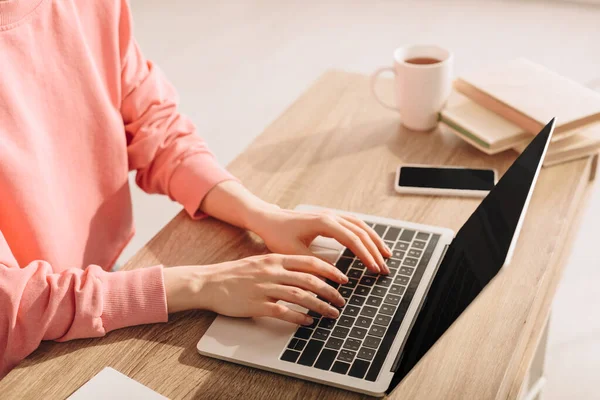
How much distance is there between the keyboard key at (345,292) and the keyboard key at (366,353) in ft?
0.34

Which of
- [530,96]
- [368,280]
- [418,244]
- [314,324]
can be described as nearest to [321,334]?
[314,324]

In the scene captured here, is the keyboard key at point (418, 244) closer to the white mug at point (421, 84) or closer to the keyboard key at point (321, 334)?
the keyboard key at point (321, 334)

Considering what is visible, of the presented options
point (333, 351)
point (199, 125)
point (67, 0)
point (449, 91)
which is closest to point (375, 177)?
point (449, 91)

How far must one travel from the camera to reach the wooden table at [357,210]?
0.80 metres

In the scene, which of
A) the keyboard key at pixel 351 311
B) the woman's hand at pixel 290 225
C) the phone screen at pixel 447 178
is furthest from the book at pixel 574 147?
the keyboard key at pixel 351 311

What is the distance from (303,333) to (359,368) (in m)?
0.09

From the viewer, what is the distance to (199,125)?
9.44 feet

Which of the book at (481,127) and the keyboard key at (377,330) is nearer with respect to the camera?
the keyboard key at (377,330)

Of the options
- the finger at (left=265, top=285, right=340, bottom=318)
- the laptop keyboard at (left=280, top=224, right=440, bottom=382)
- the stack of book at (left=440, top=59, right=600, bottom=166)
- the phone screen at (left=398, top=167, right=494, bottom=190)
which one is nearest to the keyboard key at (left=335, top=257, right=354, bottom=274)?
the laptop keyboard at (left=280, top=224, right=440, bottom=382)

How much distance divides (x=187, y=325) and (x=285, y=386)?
6.6 inches

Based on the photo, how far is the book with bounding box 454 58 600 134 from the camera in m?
1.15

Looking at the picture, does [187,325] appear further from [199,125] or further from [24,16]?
[199,125]

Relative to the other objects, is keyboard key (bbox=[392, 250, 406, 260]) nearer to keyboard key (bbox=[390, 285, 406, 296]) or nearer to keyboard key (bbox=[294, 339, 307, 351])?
keyboard key (bbox=[390, 285, 406, 296])

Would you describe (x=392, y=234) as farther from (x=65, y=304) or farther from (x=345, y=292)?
(x=65, y=304)
